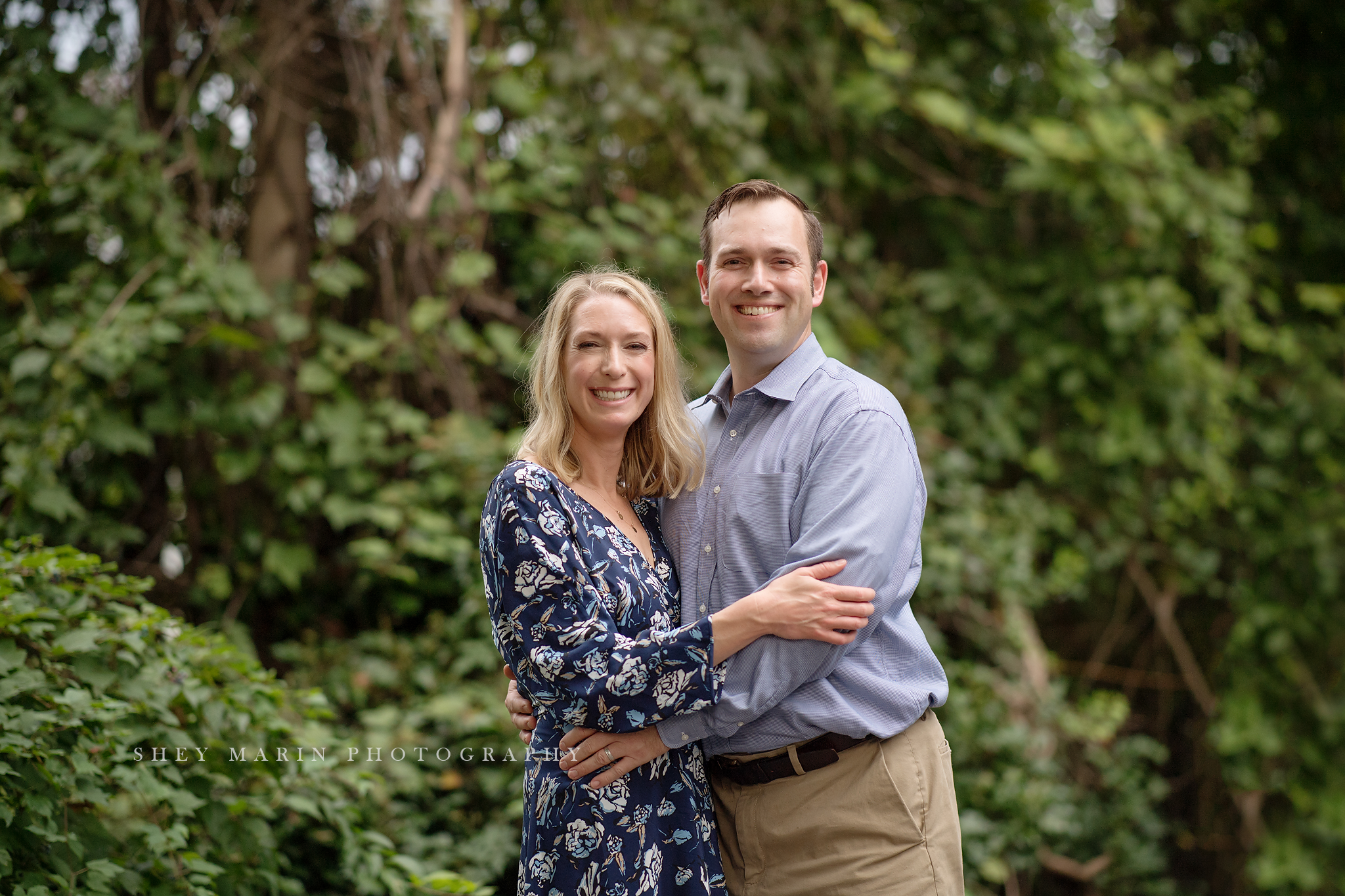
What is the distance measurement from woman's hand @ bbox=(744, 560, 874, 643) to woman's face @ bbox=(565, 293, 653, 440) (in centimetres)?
44

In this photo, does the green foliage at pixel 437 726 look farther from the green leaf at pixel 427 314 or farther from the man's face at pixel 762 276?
the man's face at pixel 762 276

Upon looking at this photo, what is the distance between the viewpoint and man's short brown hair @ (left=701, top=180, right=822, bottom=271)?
6.27 ft

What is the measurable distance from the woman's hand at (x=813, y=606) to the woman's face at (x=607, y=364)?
0.44 meters

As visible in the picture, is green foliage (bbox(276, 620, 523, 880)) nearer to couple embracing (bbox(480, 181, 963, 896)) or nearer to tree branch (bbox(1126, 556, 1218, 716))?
couple embracing (bbox(480, 181, 963, 896))

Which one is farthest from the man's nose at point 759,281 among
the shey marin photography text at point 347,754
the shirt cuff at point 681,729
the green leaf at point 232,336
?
the green leaf at point 232,336

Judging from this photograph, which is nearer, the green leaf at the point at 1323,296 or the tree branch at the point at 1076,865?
the tree branch at the point at 1076,865

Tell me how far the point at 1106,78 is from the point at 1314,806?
344 centimetres

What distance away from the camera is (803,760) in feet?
5.81

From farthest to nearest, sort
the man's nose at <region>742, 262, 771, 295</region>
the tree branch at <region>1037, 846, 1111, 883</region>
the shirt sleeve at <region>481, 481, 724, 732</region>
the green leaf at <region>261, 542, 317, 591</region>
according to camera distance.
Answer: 1. the tree branch at <region>1037, 846, 1111, 883</region>
2. the green leaf at <region>261, 542, 317, 591</region>
3. the man's nose at <region>742, 262, 771, 295</region>
4. the shirt sleeve at <region>481, 481, 724, 732</region>

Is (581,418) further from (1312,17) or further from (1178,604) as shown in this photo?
(1312,17)

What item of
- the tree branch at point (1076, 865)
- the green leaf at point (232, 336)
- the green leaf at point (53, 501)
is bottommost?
the tree branch at point (1076, 865)

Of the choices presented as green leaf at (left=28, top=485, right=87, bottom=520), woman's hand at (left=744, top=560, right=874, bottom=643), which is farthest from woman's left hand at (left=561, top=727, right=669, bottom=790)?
green leaf at (left=28, top=485, right=87, bottom=520)

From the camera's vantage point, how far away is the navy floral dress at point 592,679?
1601 mm

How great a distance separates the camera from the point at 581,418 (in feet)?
6.12
